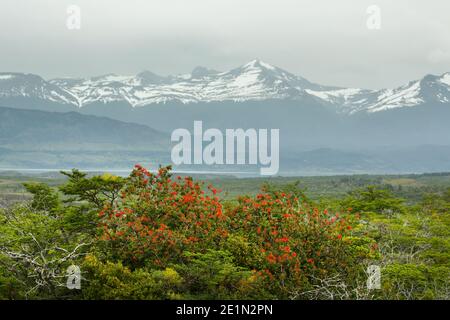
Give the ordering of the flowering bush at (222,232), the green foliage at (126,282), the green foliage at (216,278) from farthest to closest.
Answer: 1. the flowering bush at (222,232)
2. the green foliage at (216,278)
3. the green foliage at (126,282)

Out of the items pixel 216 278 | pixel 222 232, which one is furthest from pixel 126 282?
pixel 222 232

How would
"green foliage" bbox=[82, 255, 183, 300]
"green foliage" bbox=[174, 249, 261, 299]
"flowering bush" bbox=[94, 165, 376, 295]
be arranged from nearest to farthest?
1. "green foliage" bbox=[82, 255, 183, 300]
2. "green foliage" bbox=[174, 249, 261, 299]
3. "flowering bush" bbox=[94, 165, 376, 295]

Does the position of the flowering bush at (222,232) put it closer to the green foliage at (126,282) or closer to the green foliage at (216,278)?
the green foliage at (216,278)

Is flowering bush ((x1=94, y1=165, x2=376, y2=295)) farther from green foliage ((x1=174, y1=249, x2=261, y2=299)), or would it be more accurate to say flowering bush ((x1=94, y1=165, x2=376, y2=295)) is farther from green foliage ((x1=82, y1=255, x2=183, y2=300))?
green foliage ((x1=82, y1=255, x2=183, y2=300))

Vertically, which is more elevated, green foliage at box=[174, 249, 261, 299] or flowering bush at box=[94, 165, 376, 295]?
flowering bush at box=[94, 165, 376, 295]

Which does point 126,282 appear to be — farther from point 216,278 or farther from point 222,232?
point 222,232

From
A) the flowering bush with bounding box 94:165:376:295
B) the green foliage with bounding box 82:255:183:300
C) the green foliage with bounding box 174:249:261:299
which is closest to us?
the green foliage with bounding box 82:255:183:300

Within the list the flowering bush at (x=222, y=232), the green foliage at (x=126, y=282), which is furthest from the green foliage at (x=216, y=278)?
the green foliage at (x=126, y=282)

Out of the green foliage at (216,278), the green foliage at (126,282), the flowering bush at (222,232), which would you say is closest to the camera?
the green foliage at (126,282)

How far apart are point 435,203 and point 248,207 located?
37622 mm

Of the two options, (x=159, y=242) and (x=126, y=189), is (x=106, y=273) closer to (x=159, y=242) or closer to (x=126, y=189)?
(x=159, y=242)

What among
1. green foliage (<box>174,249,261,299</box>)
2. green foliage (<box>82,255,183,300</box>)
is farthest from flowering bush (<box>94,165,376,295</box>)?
green foliage (<box>82,255,183,300</box>)

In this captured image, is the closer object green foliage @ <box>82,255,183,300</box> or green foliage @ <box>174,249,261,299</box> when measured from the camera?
green foliage @ <box>82,255,183,300</box>
